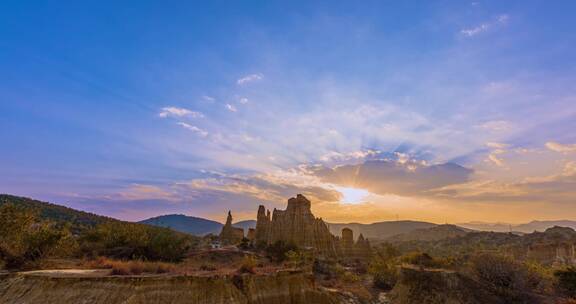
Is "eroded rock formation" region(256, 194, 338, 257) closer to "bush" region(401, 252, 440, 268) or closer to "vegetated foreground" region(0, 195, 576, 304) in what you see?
"vegetated foreground" region(0, 195, 576, 304)

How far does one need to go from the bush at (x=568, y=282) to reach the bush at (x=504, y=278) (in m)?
3.69

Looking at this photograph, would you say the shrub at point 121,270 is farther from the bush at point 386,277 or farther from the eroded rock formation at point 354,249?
the eroded rock formation at point 354,249

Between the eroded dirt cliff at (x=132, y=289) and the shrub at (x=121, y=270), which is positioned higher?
the shrub at (x=121, y=270)

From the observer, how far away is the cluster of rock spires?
76.0 metres

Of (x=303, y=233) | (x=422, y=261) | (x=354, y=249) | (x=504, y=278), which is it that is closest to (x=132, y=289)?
(x=504, y=278)

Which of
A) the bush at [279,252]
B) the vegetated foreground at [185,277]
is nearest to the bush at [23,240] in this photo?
the vegetated foreground at [185,277]

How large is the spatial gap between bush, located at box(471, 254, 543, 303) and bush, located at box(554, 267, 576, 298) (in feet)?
12.1

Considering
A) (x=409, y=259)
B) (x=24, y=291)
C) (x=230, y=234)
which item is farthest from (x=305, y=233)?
(x=24, y=291)

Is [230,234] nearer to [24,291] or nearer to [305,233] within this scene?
[305,233]

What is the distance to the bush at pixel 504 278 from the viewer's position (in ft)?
86.0

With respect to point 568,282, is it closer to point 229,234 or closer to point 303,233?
point 303,233

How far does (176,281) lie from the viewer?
56.5 feet

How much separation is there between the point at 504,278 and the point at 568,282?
11.1 metres

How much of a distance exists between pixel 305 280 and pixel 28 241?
A: 19617mm
